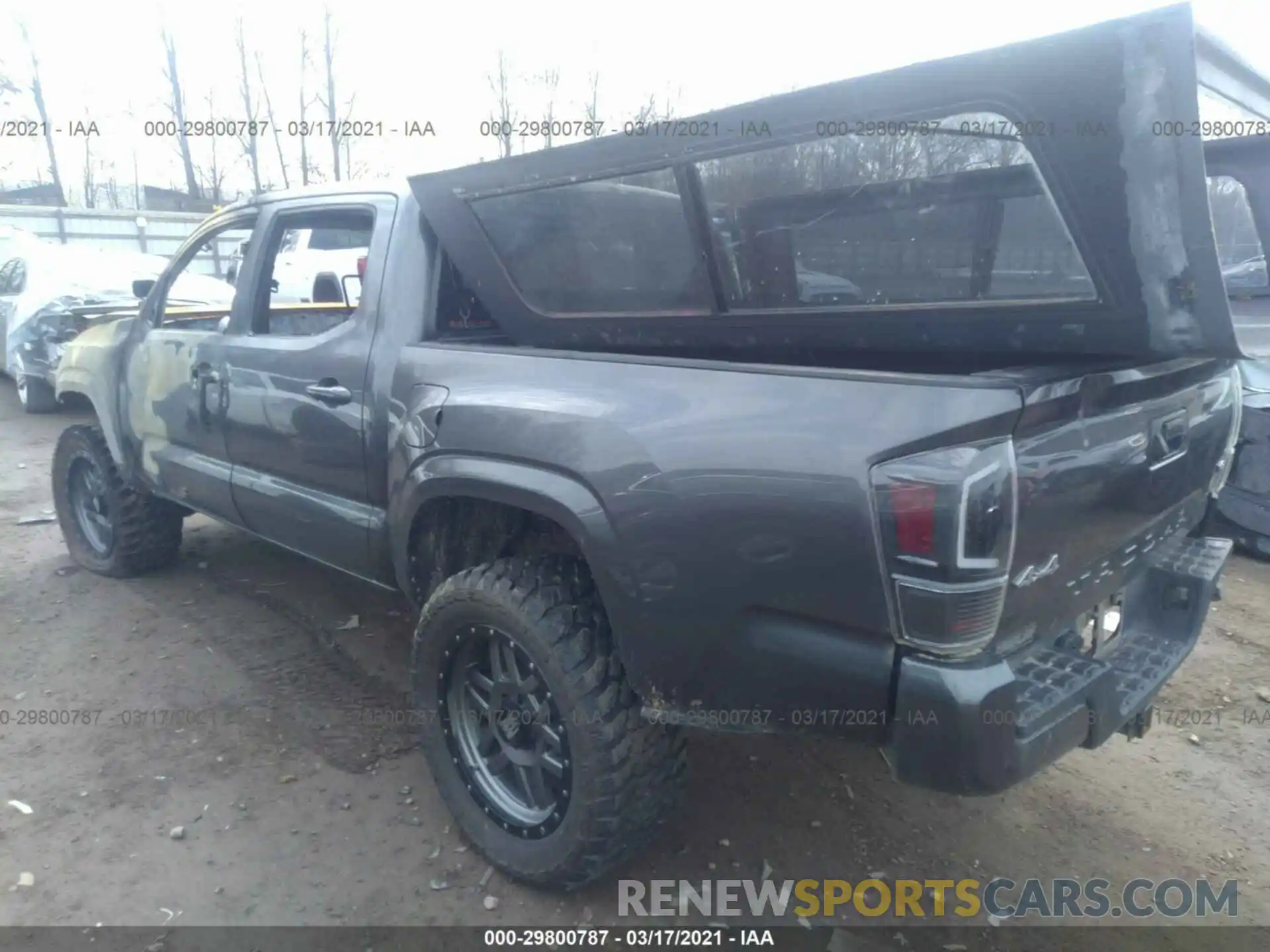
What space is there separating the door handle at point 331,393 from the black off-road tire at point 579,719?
81 cm

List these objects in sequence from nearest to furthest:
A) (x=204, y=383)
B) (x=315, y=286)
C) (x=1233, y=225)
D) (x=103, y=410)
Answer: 1. (x=1233, y=225)
2. (x=204, y=383)
3. (x=315, y=286)
4. (x=103, y=410)

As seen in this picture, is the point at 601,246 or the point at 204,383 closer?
the point at 601,246

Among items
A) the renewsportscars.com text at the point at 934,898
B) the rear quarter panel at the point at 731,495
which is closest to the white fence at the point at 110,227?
the rear quarter panel at the point at 731,495

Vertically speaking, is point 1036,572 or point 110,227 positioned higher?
point 110,227

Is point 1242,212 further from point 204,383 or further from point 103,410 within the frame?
point 103,410

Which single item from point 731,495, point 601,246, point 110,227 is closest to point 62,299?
point 601,246

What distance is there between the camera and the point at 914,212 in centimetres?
215

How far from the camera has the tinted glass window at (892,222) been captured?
197 cm

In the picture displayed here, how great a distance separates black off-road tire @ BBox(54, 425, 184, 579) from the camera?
4.64 metres

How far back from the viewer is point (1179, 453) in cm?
235

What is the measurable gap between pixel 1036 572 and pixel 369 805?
2.23 meters

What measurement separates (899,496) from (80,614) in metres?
4.24

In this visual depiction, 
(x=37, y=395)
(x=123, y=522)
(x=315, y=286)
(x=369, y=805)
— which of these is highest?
(x=315, y=286)

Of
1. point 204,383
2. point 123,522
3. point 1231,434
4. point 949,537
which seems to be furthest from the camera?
point 123,522
